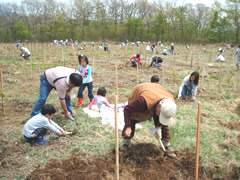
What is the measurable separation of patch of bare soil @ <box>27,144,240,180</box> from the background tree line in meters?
32.6

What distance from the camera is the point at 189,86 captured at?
206 inches

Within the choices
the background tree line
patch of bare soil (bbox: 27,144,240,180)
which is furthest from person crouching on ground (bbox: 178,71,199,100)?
the background tree line

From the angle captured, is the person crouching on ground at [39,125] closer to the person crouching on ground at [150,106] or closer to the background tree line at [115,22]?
the person crouching on ground at [150,106]

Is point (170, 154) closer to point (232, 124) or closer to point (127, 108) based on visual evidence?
point (127, 108)

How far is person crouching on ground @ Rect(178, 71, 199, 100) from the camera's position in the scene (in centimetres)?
495

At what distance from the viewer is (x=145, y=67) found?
33.1 ft

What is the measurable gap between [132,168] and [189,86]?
344 cm

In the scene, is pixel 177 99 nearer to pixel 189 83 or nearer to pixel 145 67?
pixel 189 83

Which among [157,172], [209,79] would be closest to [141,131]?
[157,172]

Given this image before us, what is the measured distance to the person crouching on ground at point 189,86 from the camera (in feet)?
16.3

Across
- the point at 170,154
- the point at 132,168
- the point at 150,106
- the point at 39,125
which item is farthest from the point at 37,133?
the point at 170,154

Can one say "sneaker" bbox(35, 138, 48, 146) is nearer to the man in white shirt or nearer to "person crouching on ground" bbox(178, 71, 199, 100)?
the man in white shirt

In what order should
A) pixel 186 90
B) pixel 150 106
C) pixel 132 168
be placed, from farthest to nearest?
pixel 186 90 → pixel 132 168 → pixel 150 106

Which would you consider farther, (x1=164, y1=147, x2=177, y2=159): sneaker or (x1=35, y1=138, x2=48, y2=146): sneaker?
(x1=35, y1=138, x2=48, y2=146): sneaker
